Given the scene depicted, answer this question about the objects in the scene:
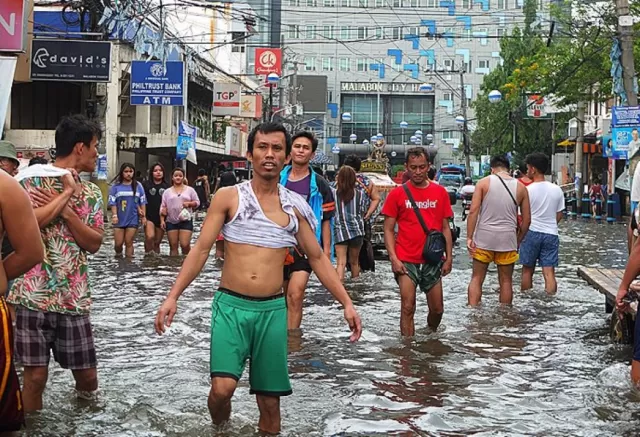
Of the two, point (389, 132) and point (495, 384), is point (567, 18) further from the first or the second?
point (389, 132)

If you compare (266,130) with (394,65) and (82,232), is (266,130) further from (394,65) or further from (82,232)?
(394,65)

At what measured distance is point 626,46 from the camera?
904 inches

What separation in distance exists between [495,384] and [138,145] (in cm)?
3178

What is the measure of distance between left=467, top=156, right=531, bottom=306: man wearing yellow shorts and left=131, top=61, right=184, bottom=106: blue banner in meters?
19.1

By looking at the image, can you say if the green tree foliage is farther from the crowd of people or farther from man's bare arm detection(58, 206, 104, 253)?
man's bare arm detection(58, 206, 104, 253)

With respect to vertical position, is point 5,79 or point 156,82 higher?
point 156,82

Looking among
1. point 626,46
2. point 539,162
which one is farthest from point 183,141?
point 539,162

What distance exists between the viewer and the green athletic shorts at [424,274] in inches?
350

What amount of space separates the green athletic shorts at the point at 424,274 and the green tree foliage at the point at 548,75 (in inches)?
832

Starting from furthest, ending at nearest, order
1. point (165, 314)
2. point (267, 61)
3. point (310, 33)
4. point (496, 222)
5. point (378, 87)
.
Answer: point (378, 87)
point (310, 33)
point (267, 61)
point (496, 222)
point (165, 314)

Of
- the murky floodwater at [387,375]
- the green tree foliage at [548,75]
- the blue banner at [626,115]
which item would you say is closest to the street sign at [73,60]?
the murky floodwater at [387,375]

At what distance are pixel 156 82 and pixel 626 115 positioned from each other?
43.8 feet

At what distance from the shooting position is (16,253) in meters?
4.13

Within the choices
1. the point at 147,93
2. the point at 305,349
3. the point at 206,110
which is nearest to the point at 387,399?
the point at 305,349
